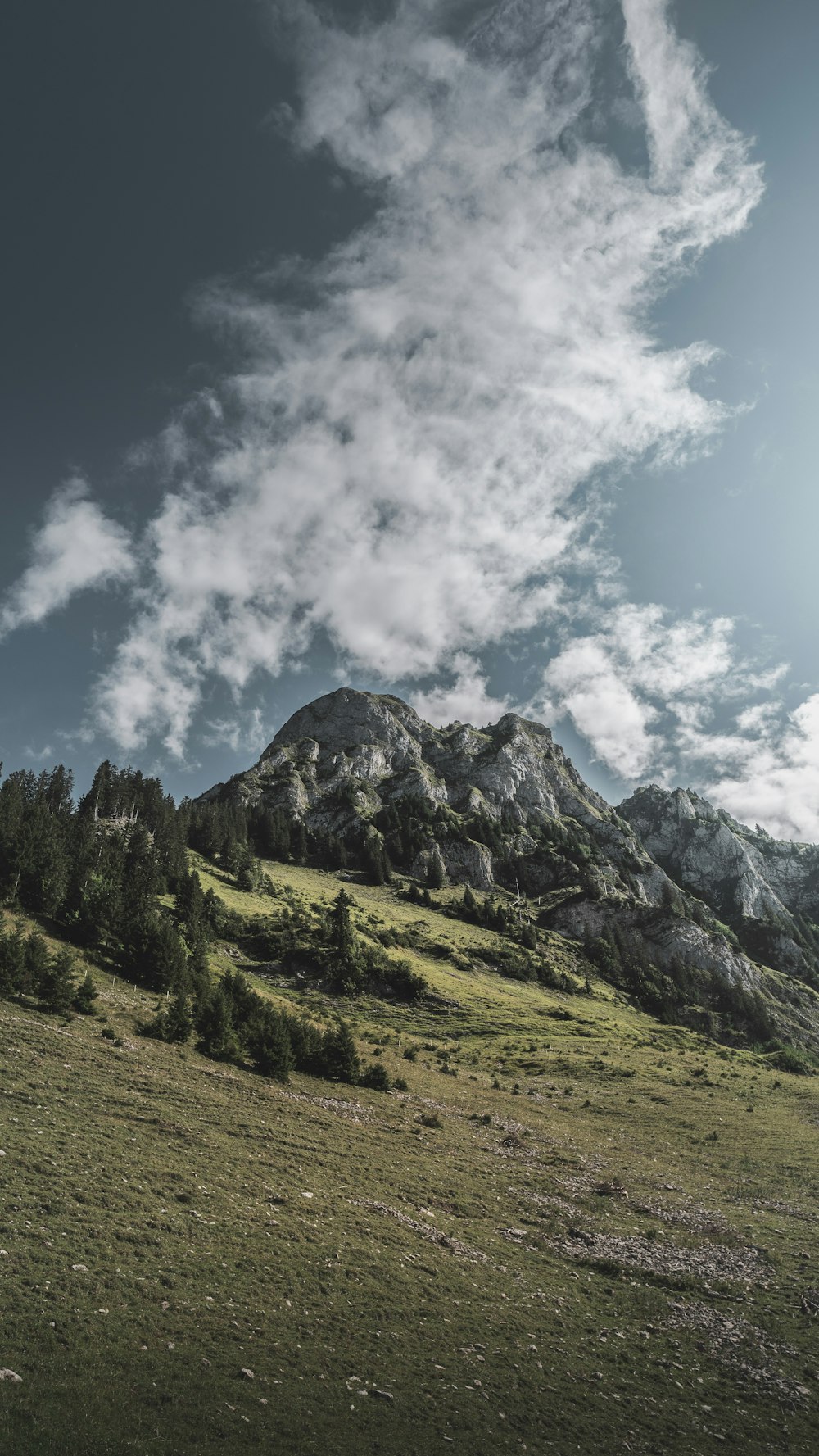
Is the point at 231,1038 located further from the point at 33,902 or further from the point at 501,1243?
the point at 33,902

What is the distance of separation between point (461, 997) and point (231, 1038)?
62.1m

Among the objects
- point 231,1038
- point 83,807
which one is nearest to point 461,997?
point 231,1038

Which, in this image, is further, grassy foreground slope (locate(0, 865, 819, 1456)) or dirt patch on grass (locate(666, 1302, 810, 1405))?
dirt patch on grass (locate(666, 1302, 810, 1405))

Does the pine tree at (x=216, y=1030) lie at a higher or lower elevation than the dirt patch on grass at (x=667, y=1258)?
higher

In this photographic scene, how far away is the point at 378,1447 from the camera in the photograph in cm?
1120

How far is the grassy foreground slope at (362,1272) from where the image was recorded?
1166 cm

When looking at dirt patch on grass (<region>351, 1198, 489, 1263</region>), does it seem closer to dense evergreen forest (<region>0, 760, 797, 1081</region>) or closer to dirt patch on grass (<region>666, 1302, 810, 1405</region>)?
dirt patch on grass (<region>666, 1302, 810, 1405</region>)

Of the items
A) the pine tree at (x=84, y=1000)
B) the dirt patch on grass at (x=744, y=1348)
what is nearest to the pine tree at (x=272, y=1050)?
the pine tree at (x=84, y=1000)

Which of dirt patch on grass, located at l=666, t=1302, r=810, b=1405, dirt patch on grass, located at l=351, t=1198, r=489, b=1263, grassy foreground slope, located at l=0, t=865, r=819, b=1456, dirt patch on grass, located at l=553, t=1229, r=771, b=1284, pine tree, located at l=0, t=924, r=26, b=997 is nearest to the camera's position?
grassy foreground slope, located at l=0, t=865, r=819, b=1456

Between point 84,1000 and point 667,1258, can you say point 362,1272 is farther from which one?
point 84,1000

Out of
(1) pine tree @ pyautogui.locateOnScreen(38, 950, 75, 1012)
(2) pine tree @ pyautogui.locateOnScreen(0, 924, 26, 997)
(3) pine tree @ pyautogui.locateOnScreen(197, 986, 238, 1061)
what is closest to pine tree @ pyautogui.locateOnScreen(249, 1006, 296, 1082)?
(3) pine tree @ pyautogui.locateOnScreen(197, 986, 238, 1061)

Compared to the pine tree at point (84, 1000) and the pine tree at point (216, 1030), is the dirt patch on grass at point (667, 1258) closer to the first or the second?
the pine tree at point (216, 1030)

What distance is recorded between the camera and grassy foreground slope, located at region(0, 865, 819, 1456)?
38.2 feet

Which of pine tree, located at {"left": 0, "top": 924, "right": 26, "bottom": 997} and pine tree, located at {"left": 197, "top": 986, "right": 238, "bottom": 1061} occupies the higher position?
pine tree, located at {"left": 0, "top": 924, "right": 26, "bottom": 997}
